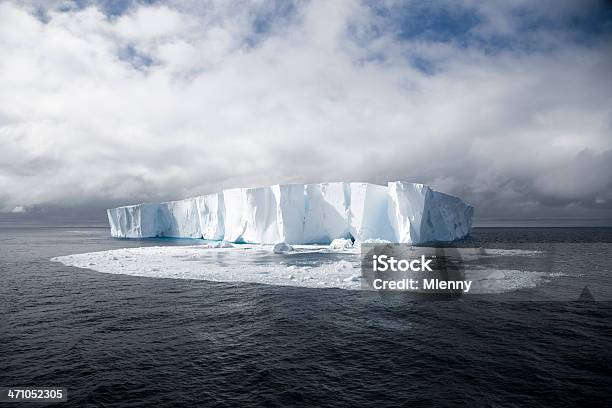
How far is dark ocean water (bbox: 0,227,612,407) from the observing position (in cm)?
482

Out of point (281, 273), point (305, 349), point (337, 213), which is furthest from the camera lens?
point (337, 213)

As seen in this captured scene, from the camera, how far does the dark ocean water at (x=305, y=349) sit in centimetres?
482

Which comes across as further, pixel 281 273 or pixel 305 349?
pixel 281 273

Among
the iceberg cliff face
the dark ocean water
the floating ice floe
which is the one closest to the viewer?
the dark ocean water

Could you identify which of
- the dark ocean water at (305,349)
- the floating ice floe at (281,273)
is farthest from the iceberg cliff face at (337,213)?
the dark ocean water at (305,349)

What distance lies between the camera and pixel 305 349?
641cm

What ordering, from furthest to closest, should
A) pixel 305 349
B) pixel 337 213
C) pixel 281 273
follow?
pixel 337 213, pixel 281 273, pixel 305 349

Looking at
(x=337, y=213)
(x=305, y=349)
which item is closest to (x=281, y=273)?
(x=305, y=349)

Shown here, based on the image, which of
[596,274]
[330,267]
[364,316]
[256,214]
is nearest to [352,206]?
[256,214]

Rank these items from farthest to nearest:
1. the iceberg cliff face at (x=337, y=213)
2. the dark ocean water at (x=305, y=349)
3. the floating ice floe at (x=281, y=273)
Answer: the iceberg cliff face at (x=337, y=213) < the floating ice floe at (x=281, y=273) < the dark ocean water at (x=305, y=349)

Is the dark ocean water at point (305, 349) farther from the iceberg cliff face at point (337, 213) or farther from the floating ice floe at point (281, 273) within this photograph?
the iceberg cliff face at point (337, 213)

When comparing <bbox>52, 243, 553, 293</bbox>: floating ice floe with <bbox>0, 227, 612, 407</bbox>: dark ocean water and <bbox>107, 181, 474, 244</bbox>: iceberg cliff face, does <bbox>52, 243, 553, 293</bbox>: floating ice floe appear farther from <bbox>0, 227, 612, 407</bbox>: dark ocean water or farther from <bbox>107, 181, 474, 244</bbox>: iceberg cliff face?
<bbox>107, 181, 474, 244</bbox>: iceberg cliff face

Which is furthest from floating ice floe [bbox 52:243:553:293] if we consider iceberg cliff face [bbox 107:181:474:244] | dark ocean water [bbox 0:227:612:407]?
iceberg cliff face [bbox 107:181:474:244]

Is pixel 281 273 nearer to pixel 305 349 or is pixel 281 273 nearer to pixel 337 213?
pixel 305 349
